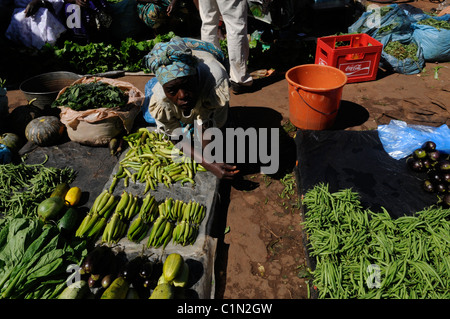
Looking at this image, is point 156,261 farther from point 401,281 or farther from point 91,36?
point 91,36

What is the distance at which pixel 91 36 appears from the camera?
7.15 m

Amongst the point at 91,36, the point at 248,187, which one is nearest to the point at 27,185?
the point at 248,187

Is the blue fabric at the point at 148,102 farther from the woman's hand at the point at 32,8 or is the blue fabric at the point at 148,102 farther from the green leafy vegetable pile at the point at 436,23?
the green leafy vegetable pile at the point at 436,23

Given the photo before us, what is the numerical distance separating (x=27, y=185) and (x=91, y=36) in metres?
4.83

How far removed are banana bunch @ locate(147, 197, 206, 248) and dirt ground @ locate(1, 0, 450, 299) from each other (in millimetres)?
349

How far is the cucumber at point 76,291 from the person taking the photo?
2.42 m

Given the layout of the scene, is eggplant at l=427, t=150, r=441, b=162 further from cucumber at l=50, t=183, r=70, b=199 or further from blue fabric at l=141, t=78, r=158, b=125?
cucumber at l=50, t=183, r=70, b=199

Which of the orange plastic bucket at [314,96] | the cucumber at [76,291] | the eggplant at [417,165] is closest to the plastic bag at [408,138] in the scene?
the eggplant at [417,165]

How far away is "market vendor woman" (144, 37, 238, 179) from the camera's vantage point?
8.88 feet

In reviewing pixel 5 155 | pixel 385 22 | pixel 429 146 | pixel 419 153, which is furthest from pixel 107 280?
pixel 385 22

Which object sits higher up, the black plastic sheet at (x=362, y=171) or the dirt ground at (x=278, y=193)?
the black plastic sheet at (x=362, y=171)

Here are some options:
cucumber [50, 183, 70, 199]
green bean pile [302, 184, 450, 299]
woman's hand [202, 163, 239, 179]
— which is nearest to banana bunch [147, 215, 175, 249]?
woman's hand [202, 163, 239, 179]

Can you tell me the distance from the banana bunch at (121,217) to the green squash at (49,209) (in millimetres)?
580

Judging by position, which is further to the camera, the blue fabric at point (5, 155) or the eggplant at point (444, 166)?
the blue fabric at point (5, 155)
